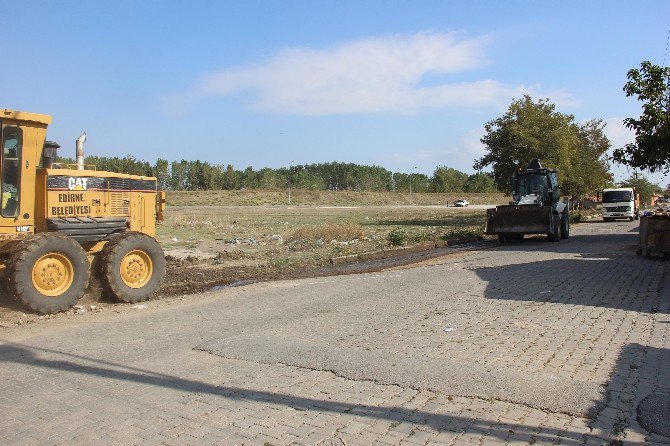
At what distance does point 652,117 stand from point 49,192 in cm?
1837

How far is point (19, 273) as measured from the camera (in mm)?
8555

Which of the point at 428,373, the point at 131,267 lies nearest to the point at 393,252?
the point at 131,267

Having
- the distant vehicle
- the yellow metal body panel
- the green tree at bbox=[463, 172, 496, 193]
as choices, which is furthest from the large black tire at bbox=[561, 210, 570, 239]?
the green tree at bbox=[463, 172, 496, 193]

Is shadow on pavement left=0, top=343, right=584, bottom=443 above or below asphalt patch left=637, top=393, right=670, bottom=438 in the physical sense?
below

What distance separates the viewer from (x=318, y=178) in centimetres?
12775

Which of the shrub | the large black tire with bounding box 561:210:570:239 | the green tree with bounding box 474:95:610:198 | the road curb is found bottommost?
the road curb

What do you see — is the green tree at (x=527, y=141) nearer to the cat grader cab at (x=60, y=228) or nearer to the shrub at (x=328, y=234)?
the shrub at (x=328, y=234)

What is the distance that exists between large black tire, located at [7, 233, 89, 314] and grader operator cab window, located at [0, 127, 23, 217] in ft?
3.05

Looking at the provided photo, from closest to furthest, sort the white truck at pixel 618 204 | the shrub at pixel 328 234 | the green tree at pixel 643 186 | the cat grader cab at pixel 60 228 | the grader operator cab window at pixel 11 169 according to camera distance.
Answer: the cat grader cab at pixel 60 228, the grader operator cab window at pixel 11 169, the shrub at pixel 328 234, the white truck at pixel 618 204, the green tree at pixel 643 186

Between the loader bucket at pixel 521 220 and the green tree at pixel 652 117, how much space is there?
374 cm

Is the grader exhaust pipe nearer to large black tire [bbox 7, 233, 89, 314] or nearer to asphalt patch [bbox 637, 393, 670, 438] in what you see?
large black tire [bbox 7, 233, 89, 314]

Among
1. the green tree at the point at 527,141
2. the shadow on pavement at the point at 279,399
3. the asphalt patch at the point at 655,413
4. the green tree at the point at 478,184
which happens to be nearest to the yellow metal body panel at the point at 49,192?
the shadow on pavement at the point at 279,399

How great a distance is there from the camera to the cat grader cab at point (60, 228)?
29.3ft

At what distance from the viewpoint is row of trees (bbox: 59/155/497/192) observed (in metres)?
107
